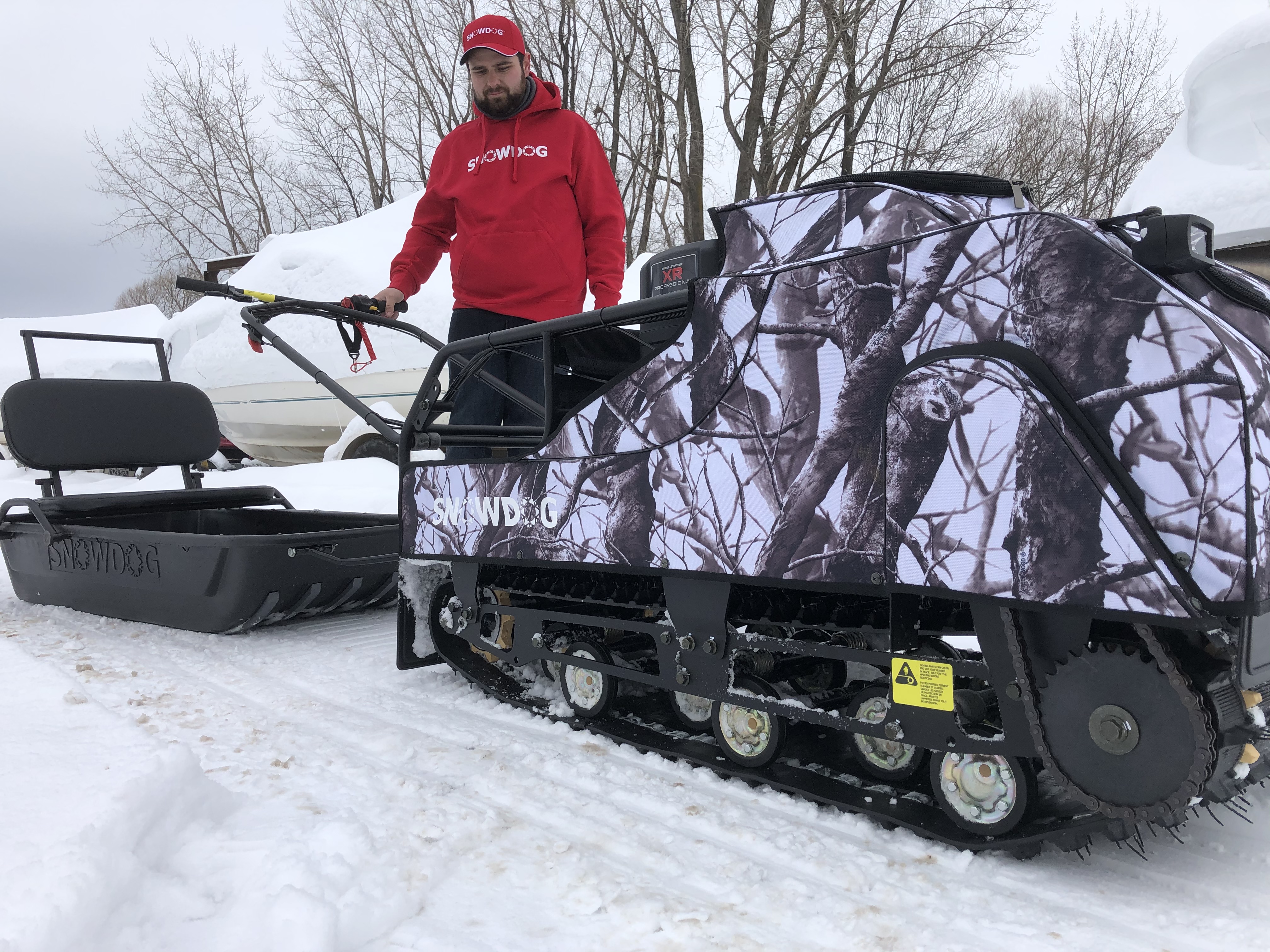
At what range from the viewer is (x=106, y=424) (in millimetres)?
4324

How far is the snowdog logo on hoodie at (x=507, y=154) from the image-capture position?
2928 millimetres

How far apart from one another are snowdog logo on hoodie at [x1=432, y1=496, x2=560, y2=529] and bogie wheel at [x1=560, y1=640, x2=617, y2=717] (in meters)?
0.39

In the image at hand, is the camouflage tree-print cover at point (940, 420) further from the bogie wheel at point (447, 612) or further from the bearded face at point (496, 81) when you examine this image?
the bearded face at point (496, 81)

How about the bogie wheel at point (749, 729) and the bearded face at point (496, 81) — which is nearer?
the bogie wheel at point (749, 729)

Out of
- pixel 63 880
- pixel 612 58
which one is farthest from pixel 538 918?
pixel 612 58

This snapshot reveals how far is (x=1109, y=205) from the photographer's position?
1777cm

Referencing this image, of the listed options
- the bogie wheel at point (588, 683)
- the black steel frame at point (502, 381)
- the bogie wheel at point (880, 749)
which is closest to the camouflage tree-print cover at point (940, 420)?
the black steel frame at point (502, 381)

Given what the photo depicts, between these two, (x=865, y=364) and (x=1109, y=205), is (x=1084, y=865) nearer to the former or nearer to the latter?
(x=865, y=364)

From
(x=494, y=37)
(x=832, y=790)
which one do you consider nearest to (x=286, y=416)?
(x=494, y=37)

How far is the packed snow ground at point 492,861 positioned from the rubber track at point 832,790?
0.10ft

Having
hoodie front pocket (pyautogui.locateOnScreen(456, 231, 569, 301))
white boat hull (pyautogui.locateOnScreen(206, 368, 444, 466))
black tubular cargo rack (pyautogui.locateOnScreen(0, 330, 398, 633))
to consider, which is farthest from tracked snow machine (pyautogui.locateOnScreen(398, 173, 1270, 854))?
white boat hull (pyautogui.locateOnScreen(206, 368, 444, 466))

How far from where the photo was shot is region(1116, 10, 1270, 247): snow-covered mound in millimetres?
6160

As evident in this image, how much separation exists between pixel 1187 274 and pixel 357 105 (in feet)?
64.4

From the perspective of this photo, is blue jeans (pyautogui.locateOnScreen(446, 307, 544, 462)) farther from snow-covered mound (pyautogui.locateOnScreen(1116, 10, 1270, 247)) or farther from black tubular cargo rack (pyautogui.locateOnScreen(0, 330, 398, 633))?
snow-covered mound (pyautogui.locateOnScreen(1116, 10, 1270, 247))
